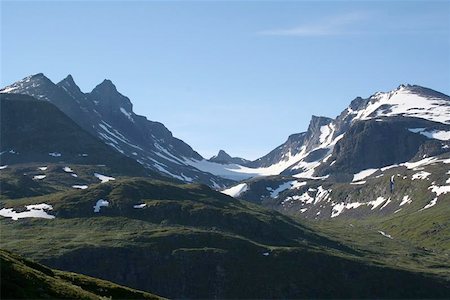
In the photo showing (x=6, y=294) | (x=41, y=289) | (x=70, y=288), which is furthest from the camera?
(x=70, y=288)

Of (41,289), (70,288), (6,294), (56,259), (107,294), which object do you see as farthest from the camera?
(56,259)

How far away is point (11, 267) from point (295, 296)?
503 ft

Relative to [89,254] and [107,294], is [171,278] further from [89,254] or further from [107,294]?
[107,294]

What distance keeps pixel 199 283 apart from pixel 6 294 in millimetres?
155953

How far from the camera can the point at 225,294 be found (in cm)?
19650

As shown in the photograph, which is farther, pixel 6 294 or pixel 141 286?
pixel 141 286

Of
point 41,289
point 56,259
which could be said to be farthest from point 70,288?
point 56,259

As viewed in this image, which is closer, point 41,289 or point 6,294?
point 6,294

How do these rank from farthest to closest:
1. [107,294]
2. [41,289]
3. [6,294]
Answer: [107,294]
[41,289]
[6,294]

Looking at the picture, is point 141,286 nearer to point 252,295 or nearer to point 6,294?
point 252,295

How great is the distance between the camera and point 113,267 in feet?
650

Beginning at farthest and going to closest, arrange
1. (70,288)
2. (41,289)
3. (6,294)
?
(70,288)
(41,289)
(6,294)

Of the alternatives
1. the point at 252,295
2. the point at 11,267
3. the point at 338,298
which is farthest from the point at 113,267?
the point at 11,267

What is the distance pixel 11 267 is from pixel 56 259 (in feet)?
469
